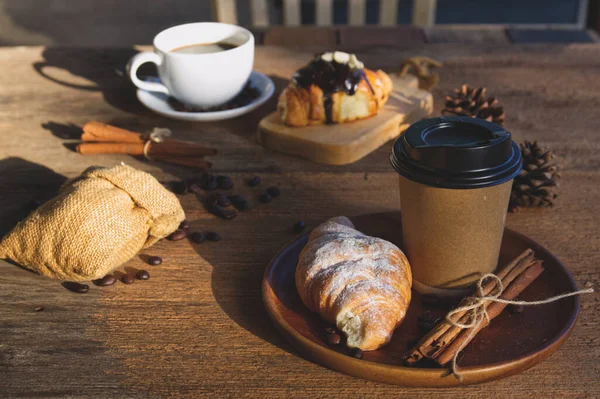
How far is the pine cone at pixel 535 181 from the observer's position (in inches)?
45.0

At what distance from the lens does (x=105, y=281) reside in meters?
0.99

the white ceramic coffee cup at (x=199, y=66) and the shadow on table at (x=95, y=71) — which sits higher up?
the white ceramic coffee cup at (x=199, y=66)

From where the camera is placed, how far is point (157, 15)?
15.7 ft

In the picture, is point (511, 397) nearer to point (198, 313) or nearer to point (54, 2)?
point (198, 313)

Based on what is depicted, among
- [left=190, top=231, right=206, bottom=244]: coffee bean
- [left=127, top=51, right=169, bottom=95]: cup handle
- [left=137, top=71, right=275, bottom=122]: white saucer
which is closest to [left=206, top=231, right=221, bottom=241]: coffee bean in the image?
[left=190, top=231, right=206, bottom=244]: coffee bean

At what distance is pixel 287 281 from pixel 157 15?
14.0 ft

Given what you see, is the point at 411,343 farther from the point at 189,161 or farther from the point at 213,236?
the point at 189,161

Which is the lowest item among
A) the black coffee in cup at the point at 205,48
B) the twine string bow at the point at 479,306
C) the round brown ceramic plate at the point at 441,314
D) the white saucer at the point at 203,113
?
the white saucer at the point at 203,113

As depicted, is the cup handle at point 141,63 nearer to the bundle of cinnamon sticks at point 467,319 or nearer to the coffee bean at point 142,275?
the coffee bean at point 142,275

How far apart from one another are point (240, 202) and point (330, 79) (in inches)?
14.9

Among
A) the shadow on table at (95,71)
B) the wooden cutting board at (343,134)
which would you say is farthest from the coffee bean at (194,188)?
the shadow on table at (95,71)

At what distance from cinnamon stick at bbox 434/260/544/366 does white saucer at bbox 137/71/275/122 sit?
0.81m

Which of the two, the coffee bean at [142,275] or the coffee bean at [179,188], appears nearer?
the coffee bean at [142,275]

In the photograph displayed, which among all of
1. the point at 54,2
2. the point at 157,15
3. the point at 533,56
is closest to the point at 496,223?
the point at 533,56
